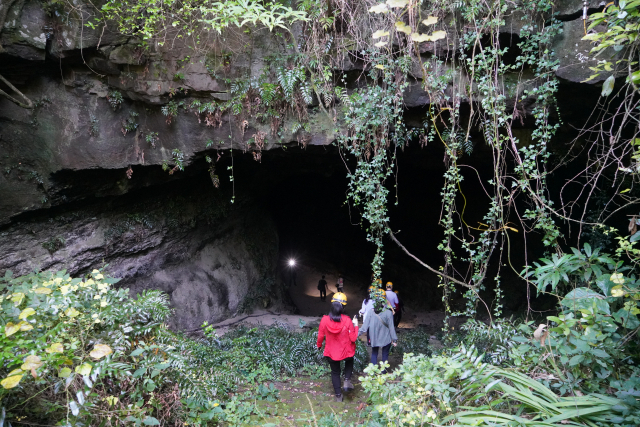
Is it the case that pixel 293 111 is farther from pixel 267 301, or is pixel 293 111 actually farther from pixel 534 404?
pixel 267 301

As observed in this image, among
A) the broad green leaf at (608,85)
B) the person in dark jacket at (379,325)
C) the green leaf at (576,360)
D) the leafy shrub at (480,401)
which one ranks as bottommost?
the person in dark jacket at (379,325)

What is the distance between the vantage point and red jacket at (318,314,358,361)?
4.33 meters

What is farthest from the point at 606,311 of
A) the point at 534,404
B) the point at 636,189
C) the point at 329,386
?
the point at 329,386

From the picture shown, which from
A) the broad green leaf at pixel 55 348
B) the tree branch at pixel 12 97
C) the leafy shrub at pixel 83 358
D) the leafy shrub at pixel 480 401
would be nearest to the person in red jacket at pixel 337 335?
the leafy shrub at pixel 480 401

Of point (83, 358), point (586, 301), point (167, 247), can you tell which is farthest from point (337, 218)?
point (83, 358)

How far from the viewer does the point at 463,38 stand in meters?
4.34

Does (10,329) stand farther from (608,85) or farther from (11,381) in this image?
(608,85)

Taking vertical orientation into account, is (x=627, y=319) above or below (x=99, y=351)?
below

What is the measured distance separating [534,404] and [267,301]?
26.0ft

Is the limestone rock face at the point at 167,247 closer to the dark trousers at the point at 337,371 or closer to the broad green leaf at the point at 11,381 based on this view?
the dark trousers at the point at 337,371

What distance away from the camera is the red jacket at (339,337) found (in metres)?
4.33

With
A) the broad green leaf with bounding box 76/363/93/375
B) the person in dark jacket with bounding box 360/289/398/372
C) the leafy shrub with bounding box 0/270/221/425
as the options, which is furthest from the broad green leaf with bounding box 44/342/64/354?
the person in dark jacket with bounding box 360/289/398/372

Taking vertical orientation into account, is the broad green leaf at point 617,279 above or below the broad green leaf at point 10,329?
below

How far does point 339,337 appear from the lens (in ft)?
14.3
